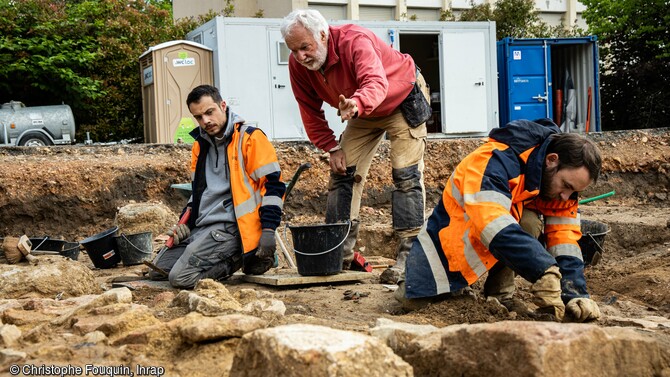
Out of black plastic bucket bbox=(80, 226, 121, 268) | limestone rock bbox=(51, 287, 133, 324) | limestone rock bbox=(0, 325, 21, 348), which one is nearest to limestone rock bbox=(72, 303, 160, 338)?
limestone rock bbox=(51, 287, 133, 324)

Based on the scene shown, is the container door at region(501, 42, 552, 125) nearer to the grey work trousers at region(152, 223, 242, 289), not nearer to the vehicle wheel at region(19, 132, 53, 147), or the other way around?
the vehicle wheel at region(19, 132, 53, 147)

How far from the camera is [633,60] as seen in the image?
17.4 meters

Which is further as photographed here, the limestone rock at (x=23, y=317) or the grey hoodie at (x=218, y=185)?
the grey hoodie at (x=218, y=185)

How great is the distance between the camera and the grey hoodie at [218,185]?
5.19m

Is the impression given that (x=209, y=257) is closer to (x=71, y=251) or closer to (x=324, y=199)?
(x=71, y=251)

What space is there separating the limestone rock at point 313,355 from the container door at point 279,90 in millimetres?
10963

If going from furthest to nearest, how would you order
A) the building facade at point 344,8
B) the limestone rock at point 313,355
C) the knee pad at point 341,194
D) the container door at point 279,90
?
the building facade at point 344,8 < the container door at point 279,90 < the knee pad at point 341,194 < the limestone rock at point 313,355

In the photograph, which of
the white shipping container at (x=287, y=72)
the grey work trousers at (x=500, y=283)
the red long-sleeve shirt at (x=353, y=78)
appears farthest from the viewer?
the white shipping container at (x=287, y=72)

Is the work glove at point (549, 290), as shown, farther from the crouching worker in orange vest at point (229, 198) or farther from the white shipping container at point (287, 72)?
the white shipping container at point (287, 72)

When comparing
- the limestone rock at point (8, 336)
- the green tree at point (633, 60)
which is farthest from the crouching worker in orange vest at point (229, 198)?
the green tree at point (633, 60)

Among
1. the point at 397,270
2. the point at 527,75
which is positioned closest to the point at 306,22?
the point at 397,270

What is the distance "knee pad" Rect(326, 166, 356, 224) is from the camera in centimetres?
538

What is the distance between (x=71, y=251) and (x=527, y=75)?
1049 centimetres

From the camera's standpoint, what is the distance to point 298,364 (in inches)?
82.6
